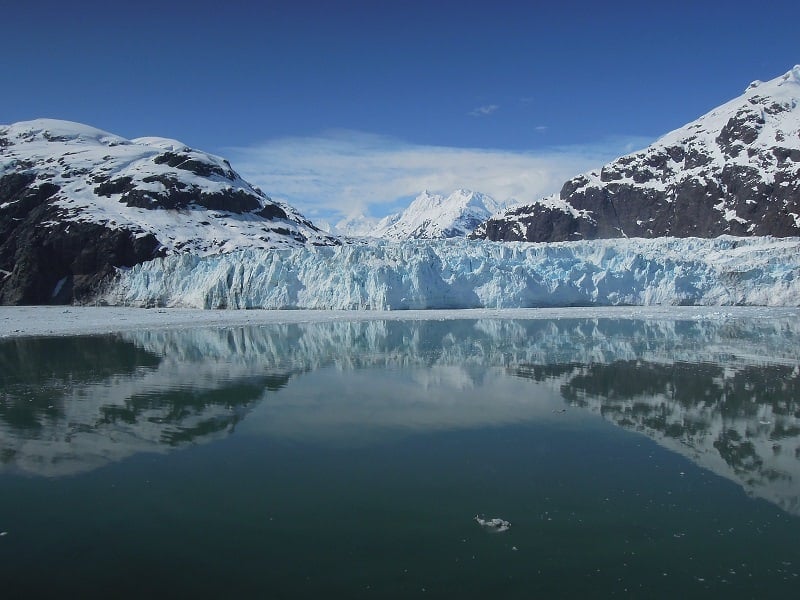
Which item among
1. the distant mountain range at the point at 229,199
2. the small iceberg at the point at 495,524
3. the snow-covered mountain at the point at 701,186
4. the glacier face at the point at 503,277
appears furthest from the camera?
the snow-covered mountain at the point at 701,186

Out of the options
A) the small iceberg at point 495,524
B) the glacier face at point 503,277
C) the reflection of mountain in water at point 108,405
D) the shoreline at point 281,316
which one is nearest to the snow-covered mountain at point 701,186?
the glacier face at point 503,277

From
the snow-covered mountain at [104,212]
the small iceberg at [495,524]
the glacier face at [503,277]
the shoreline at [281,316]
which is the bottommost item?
the small iceberg at [495,524]

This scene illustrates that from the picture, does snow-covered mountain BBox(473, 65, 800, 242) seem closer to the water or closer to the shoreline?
the shoreline

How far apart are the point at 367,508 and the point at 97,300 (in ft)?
142

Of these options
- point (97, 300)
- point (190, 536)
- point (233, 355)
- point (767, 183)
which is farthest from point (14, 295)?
point (767, 183)

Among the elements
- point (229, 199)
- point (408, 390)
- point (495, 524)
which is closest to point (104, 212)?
point (229, 199)

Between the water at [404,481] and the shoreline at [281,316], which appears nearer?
the water at [404,481]

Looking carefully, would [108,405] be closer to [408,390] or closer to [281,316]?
[408,390]

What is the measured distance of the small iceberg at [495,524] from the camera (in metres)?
5.82

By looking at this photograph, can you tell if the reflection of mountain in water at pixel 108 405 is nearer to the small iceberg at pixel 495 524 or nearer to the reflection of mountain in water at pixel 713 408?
the small iceberg at pixel 495 524

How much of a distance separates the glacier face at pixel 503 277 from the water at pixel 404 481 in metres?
18.8

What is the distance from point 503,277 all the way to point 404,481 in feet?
89.9

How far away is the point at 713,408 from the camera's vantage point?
10.4m

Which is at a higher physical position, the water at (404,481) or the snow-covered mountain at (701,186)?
the snow-covered mountain at (701,186)
